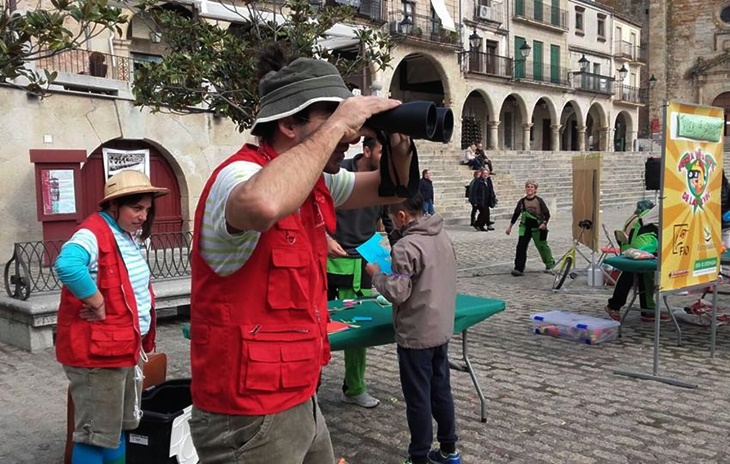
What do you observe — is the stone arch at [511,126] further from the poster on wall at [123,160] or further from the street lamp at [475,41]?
the poster on wall at [123,160]

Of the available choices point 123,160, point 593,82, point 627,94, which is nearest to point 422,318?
point 123,160

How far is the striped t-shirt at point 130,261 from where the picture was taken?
3.02 meters

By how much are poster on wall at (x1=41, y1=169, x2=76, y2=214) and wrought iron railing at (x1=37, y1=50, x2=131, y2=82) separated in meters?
2.39

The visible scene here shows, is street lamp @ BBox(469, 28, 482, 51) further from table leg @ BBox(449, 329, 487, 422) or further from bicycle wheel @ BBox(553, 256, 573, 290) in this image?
table leg @ BBox(449, 329, 487, 422)

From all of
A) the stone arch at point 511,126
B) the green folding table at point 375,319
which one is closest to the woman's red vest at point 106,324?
the green folding table at point 375,319

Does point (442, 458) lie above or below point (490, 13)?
below

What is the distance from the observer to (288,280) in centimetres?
176

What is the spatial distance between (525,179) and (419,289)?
78.5 feet

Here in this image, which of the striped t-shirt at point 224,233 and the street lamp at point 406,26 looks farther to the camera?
the street lamp at point 406,26

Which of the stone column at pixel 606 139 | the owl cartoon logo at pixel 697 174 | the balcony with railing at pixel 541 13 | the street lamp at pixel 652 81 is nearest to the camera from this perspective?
the owl cartoon logo at pixel 697 174

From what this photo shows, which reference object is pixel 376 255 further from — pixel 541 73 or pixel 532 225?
pixel 541 73

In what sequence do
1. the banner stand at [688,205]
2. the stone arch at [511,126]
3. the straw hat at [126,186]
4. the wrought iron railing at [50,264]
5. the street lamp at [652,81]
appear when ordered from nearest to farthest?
the straw hat at [126,186]
the banner stand at [688,205]
the wrought iron railing at [50,264]
the stone arch at [511,126]
the street lamp at [652,81]

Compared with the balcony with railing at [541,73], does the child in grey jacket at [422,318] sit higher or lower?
lower

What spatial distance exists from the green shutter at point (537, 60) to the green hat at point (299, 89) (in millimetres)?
36026
